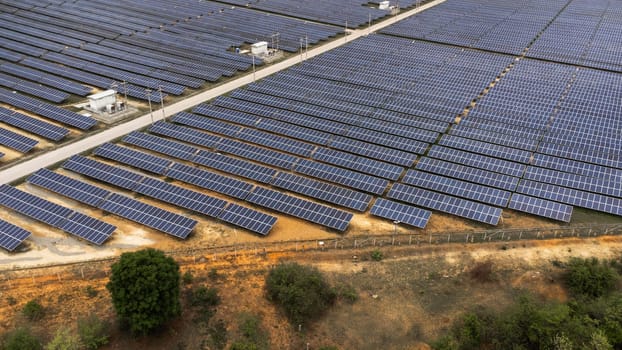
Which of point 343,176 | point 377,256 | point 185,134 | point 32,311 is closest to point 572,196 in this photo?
point 377,256

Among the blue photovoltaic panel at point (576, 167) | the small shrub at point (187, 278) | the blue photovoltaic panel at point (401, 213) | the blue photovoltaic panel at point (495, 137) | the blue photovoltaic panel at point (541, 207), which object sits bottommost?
the small shrub at point (187, 278)

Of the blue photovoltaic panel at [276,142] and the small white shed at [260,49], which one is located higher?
the small white shed at [260,49]

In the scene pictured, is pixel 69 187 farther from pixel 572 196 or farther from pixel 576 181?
pixel 576 181

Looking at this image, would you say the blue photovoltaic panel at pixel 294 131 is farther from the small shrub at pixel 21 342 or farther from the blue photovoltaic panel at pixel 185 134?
the small shrub at pixel 21 342

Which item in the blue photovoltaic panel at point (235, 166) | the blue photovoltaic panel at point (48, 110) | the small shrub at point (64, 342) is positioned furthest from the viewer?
the blue photovoltaic panel at point (48, 110)

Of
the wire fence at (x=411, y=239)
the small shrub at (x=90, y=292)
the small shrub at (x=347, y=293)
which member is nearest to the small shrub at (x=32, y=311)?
the small shrub at (x=90, y=292)

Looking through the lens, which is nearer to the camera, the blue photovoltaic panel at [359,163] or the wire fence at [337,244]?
the wire fence at [337,244]

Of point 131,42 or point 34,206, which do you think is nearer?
point 34,206
